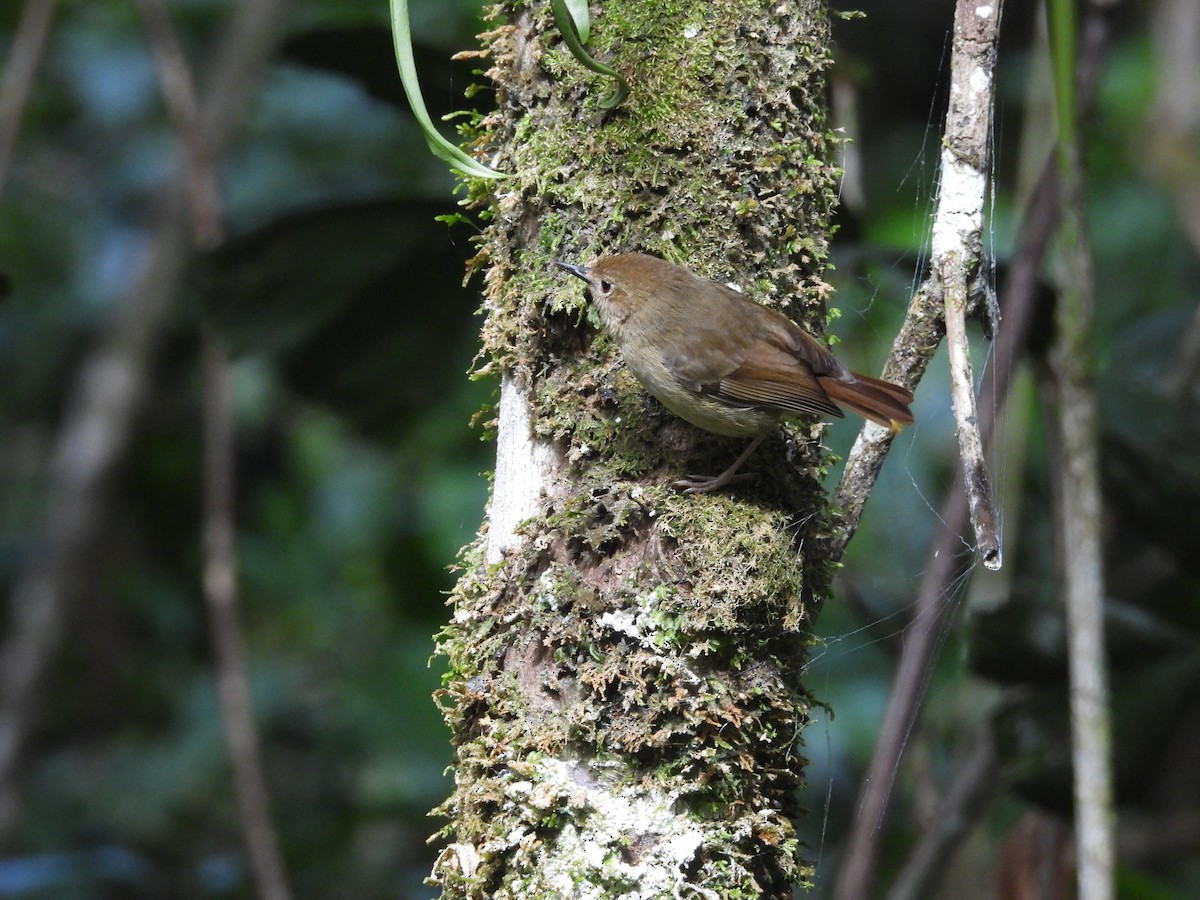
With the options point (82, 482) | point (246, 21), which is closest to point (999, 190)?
point (246, 21)

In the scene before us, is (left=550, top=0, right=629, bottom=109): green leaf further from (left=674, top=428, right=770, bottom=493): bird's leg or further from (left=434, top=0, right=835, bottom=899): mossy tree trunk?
(left=674, top=428, right=770, bottom=493): bird's leg

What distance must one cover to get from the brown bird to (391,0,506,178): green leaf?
10.5 inches

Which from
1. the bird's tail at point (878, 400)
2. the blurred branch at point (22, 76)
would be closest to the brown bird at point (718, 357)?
the bird's tail at point (878, 400)

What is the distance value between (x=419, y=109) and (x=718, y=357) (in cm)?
67

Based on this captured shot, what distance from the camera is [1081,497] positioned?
2119 mm

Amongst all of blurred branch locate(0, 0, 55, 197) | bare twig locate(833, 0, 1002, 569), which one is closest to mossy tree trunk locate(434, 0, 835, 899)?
bare twig locate(833, 0, 1002, 569)

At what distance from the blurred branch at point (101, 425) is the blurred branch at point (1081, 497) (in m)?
3.95

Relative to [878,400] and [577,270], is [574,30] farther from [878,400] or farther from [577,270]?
[878,400]

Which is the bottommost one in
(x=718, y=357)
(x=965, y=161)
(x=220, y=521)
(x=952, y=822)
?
(x=952, y=822)

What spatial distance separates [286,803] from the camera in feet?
18.6

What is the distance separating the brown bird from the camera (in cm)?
195

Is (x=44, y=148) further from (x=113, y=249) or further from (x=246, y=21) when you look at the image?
(x=246, y=21)

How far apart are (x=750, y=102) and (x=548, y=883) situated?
1.31 metres

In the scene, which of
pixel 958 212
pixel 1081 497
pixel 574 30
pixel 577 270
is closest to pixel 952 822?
pixel 1081 497
